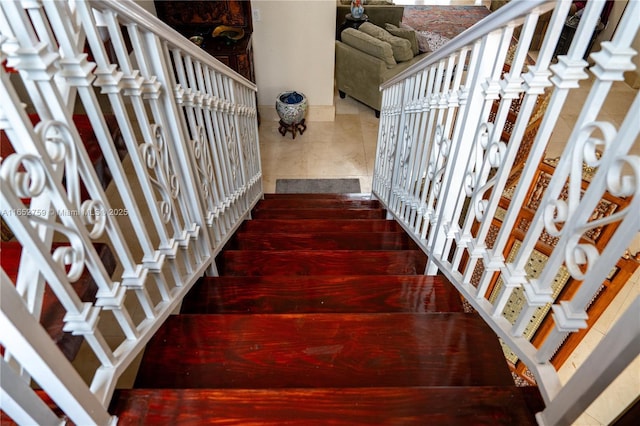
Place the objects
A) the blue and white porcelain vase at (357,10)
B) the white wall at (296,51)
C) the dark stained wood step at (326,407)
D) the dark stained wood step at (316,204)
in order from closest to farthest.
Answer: the dark stained wood step at (326,407) < the dark stained wood step at (316,204) < the white wall at (296,51) < the blue and white porcelain vase at (357,10)

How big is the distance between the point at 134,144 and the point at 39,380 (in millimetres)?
568

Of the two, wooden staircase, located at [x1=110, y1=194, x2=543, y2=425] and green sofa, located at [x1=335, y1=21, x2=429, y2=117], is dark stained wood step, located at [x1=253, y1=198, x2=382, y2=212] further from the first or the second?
green sofa, located at [x1=335, y1=21, x2=429, y2=117]

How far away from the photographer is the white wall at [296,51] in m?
4.39

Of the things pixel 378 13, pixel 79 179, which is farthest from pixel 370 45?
pixel 79 179

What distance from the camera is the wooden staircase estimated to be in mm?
952

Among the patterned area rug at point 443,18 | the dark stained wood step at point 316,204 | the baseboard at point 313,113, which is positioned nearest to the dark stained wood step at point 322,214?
the dark stained wood step at point 316,204

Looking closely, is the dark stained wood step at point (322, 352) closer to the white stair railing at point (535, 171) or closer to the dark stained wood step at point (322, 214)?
the white stair railing at point (535, 171)

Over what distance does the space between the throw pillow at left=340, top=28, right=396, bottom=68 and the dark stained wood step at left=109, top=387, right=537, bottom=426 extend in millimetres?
4399

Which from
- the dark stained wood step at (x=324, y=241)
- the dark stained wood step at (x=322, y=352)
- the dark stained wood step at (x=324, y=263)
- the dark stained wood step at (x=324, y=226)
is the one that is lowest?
the dark stained wood step at (x=324, y=226)

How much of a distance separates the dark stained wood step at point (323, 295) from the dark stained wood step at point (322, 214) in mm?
1453

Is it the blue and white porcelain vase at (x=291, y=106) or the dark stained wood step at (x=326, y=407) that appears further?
the blue and white porcelain vase at (x=291, y=106)

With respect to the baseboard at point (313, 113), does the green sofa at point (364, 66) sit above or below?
above

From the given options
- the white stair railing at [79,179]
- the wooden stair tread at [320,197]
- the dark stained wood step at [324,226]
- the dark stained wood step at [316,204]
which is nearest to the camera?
the white stair railing at [79,179]

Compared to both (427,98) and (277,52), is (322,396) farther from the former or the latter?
(277,52)
